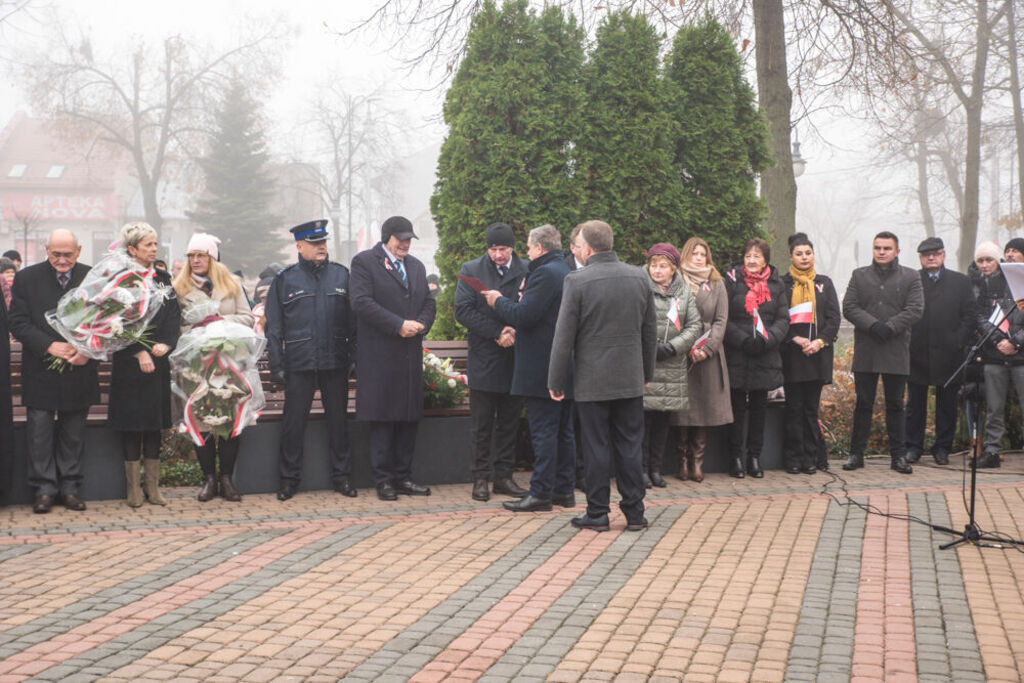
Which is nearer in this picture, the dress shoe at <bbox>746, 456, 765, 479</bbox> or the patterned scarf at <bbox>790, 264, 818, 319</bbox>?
the dress shoe at <bbox>746, 456, 765, 479</bbox>

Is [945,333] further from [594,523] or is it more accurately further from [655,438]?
[594,523]

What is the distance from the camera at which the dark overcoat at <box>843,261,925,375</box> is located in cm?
1030

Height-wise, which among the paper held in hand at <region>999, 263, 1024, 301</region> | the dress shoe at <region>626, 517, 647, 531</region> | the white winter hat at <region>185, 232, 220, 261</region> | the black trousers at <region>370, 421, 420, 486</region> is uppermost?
the white winter hat at <region>185, 232, 220, 261</region>

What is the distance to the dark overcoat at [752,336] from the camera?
9906 mm

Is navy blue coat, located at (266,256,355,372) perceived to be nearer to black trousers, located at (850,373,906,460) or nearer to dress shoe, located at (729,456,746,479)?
dress shoe, located at (729,456,746,479)

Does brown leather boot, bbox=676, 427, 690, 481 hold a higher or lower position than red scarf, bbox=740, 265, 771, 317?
lower

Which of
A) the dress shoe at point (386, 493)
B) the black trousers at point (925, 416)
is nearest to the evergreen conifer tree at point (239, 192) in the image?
the black trousers at point (925, 416)

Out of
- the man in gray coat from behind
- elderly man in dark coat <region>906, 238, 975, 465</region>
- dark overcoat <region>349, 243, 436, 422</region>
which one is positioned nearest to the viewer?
the man in gray coat from behind

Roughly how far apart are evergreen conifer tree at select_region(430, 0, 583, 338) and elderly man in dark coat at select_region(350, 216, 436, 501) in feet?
4.66

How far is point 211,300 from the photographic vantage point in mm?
8938

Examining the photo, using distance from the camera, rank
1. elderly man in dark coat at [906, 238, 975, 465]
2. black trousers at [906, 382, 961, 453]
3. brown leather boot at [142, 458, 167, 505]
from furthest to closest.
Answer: black trousers at [906, 382, 961, 453] → elderly man in dark coat at [906, 238, 975, 465] → brown leather boot at [142, 458, 167, 505]

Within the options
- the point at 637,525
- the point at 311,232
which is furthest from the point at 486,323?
the point at 637,525

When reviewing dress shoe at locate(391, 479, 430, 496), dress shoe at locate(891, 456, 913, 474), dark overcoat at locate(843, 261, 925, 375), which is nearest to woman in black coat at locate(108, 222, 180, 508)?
dress shoe at locate(391, 479, 430, 496)

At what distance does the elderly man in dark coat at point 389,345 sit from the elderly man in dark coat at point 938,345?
188 inches
